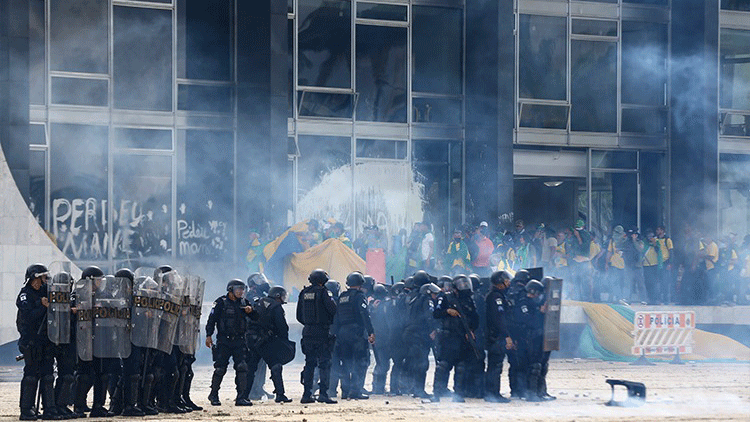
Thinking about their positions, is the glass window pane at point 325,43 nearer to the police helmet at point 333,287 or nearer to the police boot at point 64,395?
the police helmet at point 333,287

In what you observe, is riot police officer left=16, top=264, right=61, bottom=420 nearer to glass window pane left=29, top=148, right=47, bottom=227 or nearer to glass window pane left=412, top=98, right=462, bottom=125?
glass window pane left=29, top=148, right=47, bottom=227

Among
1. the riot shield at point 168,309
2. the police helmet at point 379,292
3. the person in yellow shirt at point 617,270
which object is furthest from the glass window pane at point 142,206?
the riot shield at point 168,309

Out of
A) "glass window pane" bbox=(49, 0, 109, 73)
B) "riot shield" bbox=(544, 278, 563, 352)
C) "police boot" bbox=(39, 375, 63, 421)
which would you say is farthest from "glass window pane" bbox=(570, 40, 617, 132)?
"police boot" bbox=(39, 375, 63, 421)

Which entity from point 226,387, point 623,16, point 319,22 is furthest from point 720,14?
point 226,387

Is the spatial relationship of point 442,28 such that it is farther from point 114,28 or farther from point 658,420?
point 658,420

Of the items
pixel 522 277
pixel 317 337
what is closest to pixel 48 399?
pixel 317 337

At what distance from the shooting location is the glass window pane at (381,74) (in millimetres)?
31953

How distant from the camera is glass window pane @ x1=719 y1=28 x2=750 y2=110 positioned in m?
34.9

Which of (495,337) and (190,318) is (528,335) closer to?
(495,337)

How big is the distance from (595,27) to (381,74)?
228 inches

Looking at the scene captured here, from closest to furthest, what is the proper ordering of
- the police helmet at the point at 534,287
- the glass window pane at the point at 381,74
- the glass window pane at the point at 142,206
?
the police helmet at the point at 534,287 → the glass window pane at the point at 142,206 → the glass window pane at the point at 381,74

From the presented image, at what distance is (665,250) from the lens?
Result: 96.7ft

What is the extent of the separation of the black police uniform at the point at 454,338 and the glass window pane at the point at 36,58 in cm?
1225

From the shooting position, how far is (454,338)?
19.6 metres
